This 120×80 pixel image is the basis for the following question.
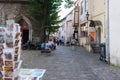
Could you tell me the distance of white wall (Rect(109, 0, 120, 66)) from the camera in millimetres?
17141

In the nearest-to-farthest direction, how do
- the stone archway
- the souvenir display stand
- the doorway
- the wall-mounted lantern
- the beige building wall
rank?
1. the souvenir display stand
2. the beige building wall
3. the stone archway
4. the doorway
5. the wall-mounted lantern


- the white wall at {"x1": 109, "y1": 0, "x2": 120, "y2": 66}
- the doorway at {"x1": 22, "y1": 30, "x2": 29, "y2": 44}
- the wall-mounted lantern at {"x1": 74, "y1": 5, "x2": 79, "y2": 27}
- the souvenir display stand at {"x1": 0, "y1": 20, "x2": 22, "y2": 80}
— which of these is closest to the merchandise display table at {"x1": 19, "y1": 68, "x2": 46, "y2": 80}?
the souvenir display stand at {"x1": 0, "y1": 20, "x2": 22, "y2": 80}

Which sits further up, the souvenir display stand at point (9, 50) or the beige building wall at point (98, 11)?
the beige building wall at point (98, 11)

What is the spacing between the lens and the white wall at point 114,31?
1714cm

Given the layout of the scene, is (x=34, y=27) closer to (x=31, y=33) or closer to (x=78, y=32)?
(x=31, y=33)

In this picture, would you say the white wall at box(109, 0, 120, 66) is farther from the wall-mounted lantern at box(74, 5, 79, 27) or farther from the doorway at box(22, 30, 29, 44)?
the wall-mounted lantern at box(74, 5, 79, 27)

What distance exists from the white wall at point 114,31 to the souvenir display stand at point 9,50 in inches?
371

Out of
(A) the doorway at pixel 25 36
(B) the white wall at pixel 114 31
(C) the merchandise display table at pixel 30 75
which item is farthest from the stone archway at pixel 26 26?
(C) the merchandise display table at pixel 30 75

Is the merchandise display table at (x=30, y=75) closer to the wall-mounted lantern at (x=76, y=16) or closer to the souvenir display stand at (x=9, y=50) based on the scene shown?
the souvenir display stand at (x=9, y=50)

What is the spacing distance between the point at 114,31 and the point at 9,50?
10.5 metres

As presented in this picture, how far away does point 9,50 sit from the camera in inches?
333

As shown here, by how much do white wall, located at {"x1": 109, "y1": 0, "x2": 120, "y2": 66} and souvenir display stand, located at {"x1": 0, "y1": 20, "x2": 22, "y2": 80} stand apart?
9419 millimetres

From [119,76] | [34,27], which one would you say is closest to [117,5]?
[119,76]

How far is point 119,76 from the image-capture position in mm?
13320
